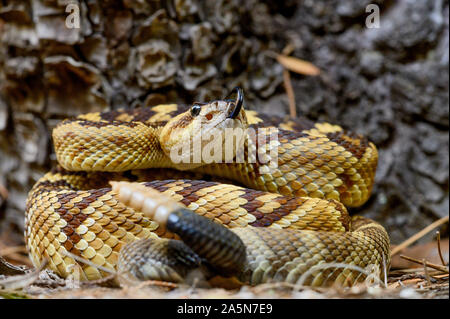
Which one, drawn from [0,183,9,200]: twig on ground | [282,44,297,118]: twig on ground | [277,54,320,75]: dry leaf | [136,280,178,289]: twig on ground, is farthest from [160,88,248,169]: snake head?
[0,183,9,200]: twig on ground

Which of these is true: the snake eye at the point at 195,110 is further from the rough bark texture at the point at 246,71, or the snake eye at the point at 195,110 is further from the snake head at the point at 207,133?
the rough bark texture at the point at 246,71

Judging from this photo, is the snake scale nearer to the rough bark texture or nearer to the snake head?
the snake head

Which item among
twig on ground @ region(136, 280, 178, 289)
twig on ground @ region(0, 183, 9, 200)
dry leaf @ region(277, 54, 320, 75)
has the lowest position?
twig on ground @ region(0, 183, 9, 200)

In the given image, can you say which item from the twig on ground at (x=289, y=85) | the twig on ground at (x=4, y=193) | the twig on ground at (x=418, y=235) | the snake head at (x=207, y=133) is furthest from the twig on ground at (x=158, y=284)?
the twig on ground at (x=4, y=193)

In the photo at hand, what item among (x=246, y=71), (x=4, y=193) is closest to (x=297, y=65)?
(x=246, y=71)

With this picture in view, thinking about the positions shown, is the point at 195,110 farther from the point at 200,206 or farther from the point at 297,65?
the point at 297,65

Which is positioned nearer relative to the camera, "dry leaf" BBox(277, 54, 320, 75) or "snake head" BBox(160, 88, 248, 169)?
"snake head" BBox(160, 88, 248, 169)
